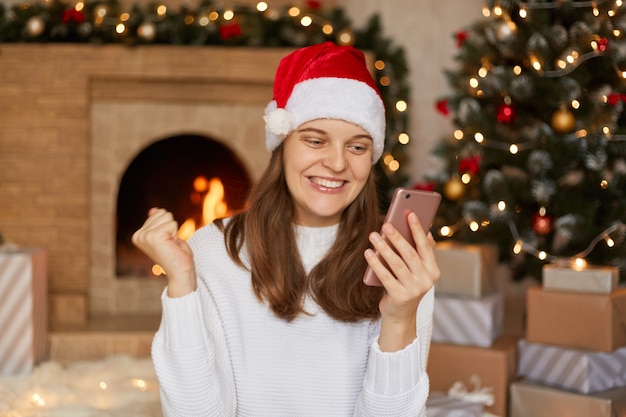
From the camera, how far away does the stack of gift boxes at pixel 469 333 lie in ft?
8.72

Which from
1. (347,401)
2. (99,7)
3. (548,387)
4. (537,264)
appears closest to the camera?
(347,401)

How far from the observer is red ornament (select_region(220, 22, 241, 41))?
11.7 ft

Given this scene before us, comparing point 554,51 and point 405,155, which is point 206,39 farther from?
point 554,51

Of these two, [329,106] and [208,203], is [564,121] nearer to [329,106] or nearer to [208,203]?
[329,106]

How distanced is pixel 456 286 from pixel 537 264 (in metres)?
0.42

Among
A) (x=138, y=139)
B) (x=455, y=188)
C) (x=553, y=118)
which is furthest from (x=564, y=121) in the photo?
(x=138, y=139)

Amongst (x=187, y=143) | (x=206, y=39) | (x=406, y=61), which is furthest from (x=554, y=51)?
(x=187, y=143)

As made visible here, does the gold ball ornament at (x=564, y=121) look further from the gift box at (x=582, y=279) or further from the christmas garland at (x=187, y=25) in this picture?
the christmas garland at (x=187, y=25)

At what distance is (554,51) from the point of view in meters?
2.98

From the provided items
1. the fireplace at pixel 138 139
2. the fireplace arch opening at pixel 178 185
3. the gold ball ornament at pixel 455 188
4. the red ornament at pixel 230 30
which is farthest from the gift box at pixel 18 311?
the gold ball ornament at pixel 455 188

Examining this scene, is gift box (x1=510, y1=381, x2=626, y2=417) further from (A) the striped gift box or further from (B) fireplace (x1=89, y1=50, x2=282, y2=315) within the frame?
(B) fireplace (x1=89, y1=50, x2=282, y2=315)

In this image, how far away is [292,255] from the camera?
1.65 m

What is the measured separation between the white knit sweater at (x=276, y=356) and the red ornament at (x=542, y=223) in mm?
1486

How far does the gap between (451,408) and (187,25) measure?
2.11m
